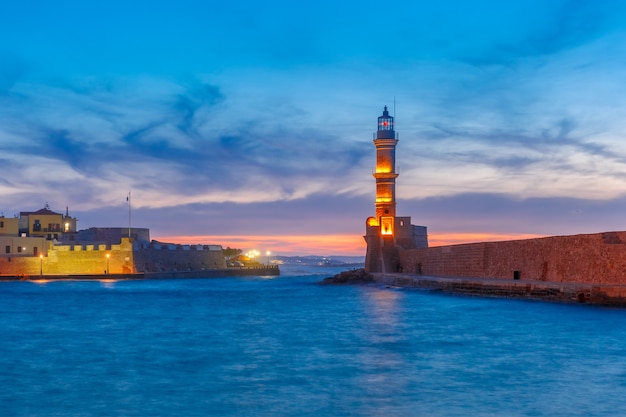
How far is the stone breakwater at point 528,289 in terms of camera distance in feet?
64.0

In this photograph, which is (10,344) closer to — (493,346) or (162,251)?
(493,346)

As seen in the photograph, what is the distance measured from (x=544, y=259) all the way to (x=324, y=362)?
45.2 ft

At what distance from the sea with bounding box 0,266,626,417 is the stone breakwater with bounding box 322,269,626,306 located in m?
0.60

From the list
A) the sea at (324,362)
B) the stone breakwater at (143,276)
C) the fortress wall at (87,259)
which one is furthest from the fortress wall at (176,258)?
the sea at (324,362)

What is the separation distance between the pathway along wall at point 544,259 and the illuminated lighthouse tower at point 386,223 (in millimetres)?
5473

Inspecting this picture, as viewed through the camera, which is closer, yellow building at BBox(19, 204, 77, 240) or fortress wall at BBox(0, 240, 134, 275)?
fortress wall at BBox(0, 240, 134, 275)

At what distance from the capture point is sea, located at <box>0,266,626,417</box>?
30.3ft

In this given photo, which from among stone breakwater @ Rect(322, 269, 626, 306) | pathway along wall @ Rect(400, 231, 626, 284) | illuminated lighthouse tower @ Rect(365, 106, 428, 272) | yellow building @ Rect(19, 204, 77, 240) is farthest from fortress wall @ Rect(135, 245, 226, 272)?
pathway along wall @ Rect(400, 231, 626, 284)

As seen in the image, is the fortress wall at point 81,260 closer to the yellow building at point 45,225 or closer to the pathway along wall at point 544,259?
the yellow building at point 45,225

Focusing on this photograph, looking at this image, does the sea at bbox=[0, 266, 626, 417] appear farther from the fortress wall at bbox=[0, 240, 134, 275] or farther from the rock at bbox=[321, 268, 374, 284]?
the fortress wall at bbox=[0, 240, 134, 275]

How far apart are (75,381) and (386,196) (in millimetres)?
30316

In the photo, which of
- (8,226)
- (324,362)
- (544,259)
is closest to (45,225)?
(8,226)

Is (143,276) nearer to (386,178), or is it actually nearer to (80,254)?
(80,254)

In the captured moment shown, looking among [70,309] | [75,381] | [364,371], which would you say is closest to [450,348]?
[364,371]
